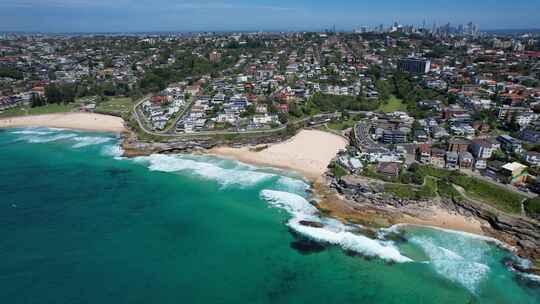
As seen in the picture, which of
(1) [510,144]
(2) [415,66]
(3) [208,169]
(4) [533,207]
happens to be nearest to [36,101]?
(3) [208,169]

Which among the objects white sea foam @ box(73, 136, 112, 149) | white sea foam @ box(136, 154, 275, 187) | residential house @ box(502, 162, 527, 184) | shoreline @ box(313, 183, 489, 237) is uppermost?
residential house @ box(502, 162, 527, 184)

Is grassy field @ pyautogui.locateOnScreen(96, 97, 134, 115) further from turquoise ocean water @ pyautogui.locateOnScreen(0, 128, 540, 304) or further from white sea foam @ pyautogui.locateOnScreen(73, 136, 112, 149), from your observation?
turquoise ocean water @ pyautogui.locateOnScreen(0, 128, 540, 304)

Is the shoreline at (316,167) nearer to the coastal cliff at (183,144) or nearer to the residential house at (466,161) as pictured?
the coastal cliff at (183,144)

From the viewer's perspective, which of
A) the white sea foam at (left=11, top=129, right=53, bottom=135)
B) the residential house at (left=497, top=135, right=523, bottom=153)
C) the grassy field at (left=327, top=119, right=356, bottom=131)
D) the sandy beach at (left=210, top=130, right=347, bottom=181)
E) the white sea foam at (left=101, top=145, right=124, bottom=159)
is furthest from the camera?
the white sea foam at (left=11, top=129, right=53, bottom=135)

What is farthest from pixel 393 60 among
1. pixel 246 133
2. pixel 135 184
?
pixel 135 184

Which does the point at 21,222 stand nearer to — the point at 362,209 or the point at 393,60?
the point at 362,209

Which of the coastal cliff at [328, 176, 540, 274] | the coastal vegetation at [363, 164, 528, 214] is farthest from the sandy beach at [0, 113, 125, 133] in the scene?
the coastal vegetation at [363, 164, 528, 214]

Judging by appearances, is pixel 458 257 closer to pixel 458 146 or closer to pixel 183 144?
pixel 458 146
